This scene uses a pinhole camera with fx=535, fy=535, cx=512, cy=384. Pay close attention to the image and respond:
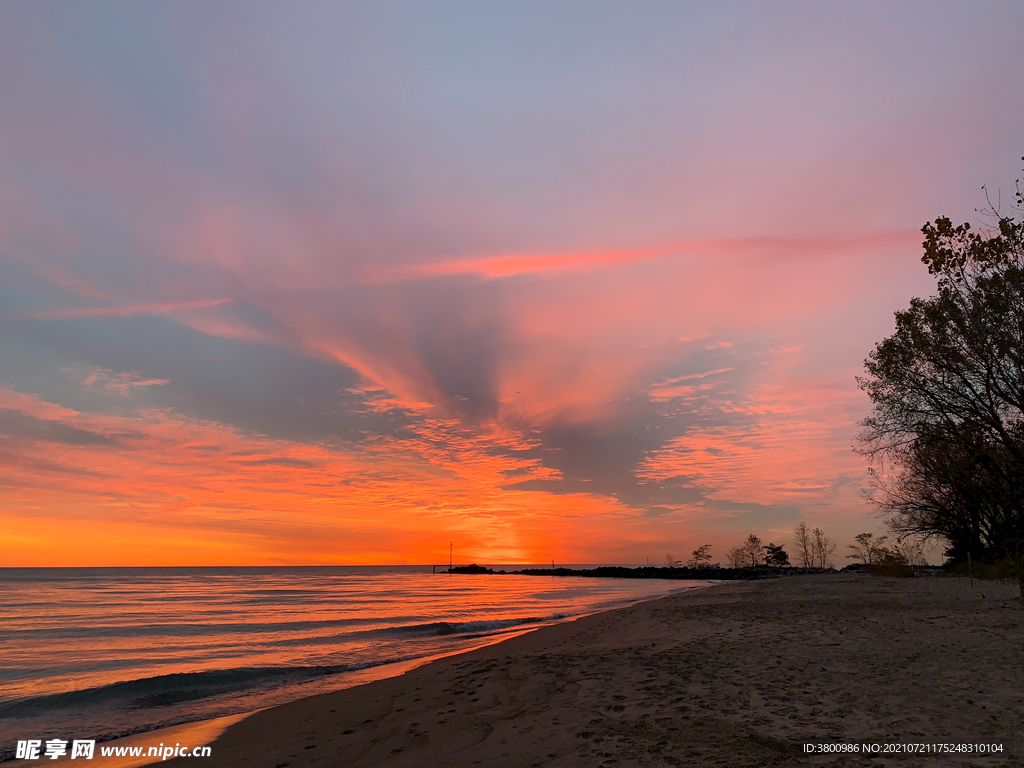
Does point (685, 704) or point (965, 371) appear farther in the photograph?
point (965, 371)

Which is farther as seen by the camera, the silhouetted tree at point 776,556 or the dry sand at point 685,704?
the silhouetted tree at point 776,556

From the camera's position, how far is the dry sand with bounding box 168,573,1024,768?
246 inches

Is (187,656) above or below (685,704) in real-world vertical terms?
below

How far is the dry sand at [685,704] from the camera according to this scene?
6242 mm

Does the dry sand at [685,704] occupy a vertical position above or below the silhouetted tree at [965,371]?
below

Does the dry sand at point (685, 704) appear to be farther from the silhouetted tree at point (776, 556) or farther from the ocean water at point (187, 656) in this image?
the silhouetted tree at point (776, 556)

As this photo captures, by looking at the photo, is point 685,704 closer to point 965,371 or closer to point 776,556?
point 965,371

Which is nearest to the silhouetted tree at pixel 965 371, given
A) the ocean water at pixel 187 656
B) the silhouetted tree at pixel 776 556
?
the ocean water at pixel 187 656

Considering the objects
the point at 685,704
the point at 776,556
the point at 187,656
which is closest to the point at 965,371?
the point at 685,704

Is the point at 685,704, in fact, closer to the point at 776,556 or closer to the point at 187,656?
the point at 187,656

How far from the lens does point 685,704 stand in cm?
793

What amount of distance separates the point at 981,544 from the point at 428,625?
42004 mm

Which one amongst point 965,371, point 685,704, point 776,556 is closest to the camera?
point 685,704

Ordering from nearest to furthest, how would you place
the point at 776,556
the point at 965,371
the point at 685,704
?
the point at 685,704 → the point at 965,371 → the point at 776,556
